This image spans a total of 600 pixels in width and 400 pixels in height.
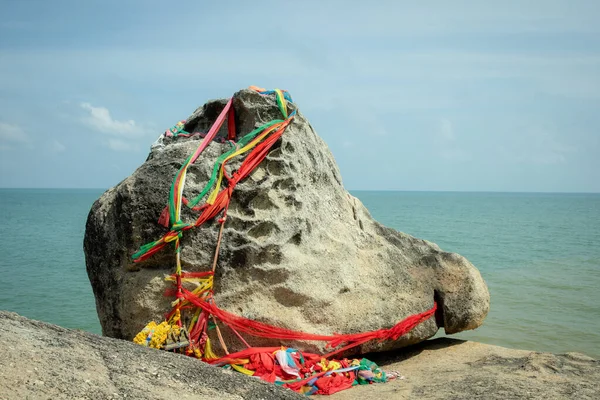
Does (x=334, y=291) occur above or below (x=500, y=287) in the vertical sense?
above

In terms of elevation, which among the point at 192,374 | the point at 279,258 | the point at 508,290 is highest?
the point at 279,258

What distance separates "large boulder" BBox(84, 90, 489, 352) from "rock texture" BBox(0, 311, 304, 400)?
941 mm

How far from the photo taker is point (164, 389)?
9.99 ft

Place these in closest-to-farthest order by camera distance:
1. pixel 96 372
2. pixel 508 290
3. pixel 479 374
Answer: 1. pixel 96 372
2. pixel 479 374
3. pixel 508 290

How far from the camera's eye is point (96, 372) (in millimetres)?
3029

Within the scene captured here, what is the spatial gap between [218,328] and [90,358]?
1.33 m

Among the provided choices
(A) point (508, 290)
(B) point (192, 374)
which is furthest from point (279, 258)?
(A) point (508, 290)

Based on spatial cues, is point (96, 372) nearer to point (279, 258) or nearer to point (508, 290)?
point (279, 258)

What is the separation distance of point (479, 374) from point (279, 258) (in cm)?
171

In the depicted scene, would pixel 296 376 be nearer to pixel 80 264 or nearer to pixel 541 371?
pixel 541 371

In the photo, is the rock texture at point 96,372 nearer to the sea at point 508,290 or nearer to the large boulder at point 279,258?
the large boulder at point 279,258

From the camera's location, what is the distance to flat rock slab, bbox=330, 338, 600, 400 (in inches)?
160

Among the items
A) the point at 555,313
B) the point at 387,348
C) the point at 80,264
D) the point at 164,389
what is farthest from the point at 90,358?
the point at 80,264

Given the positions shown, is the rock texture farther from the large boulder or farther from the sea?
the sea
